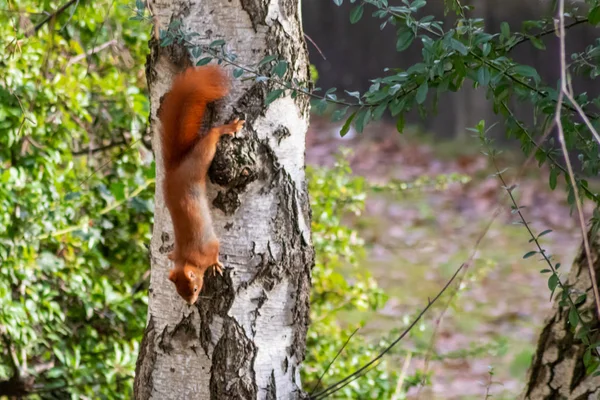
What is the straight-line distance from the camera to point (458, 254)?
5.35 metres

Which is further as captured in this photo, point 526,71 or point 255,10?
point 255,10

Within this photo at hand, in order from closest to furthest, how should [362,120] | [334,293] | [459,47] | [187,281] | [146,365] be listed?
[459,47] < [362,120] < [187,281] < [146,365] < [334,293]

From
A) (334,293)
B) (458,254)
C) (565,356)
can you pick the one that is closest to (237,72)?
(565,356)

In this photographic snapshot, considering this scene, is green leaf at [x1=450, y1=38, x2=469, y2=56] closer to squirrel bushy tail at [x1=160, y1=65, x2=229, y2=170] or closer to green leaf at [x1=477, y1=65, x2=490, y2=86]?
green leaf at [x1=477, y1=65, x2=490, y2=86]

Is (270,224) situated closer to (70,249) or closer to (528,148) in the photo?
(528,148)

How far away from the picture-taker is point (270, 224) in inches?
59.2

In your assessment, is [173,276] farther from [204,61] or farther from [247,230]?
[204,61]

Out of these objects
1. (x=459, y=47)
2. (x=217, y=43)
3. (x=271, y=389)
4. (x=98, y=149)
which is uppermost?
(x=98, y=149)

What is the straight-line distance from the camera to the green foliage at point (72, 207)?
221 cm

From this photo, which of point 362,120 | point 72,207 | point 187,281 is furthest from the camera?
point 72,207

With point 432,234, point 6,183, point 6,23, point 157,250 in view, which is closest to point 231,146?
point 157,250

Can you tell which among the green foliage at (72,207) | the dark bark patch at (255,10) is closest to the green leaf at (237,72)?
the dark bark patch at (255,10)

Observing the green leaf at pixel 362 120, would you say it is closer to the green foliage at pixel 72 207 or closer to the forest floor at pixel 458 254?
the green foliage at pixel 72 207

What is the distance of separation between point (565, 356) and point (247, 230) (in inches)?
33.8
